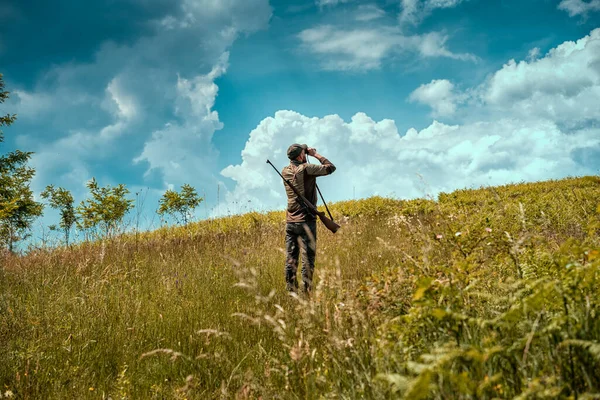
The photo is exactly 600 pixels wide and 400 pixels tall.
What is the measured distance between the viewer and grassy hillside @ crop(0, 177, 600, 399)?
2.00m

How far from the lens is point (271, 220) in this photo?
18.2 meters

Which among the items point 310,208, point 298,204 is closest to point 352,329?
point 310,208

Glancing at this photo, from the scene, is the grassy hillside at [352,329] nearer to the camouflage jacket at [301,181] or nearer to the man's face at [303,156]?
the camouflage jacket at [301,181]

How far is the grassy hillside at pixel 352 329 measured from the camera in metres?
2.00

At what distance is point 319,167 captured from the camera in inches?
271

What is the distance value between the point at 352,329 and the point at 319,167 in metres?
3.75

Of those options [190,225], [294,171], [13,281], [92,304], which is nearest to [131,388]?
[92,304]

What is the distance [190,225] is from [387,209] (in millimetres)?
8994

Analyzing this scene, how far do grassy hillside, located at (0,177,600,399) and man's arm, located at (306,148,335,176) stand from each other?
1796 mm

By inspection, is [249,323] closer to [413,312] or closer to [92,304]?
[92,304]

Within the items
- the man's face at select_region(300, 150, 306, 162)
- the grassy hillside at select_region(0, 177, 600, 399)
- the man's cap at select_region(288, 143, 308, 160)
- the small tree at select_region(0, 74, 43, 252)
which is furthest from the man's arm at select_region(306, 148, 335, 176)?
the small tree at select_region(0, 74, 43, 252)

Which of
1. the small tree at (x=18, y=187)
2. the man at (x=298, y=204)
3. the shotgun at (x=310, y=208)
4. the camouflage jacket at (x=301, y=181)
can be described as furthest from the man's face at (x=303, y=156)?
the small tree at (x=18, y=187)

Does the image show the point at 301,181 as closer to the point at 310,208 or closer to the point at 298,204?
the point at 298,204

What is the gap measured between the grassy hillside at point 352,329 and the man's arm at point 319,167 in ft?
5.89
